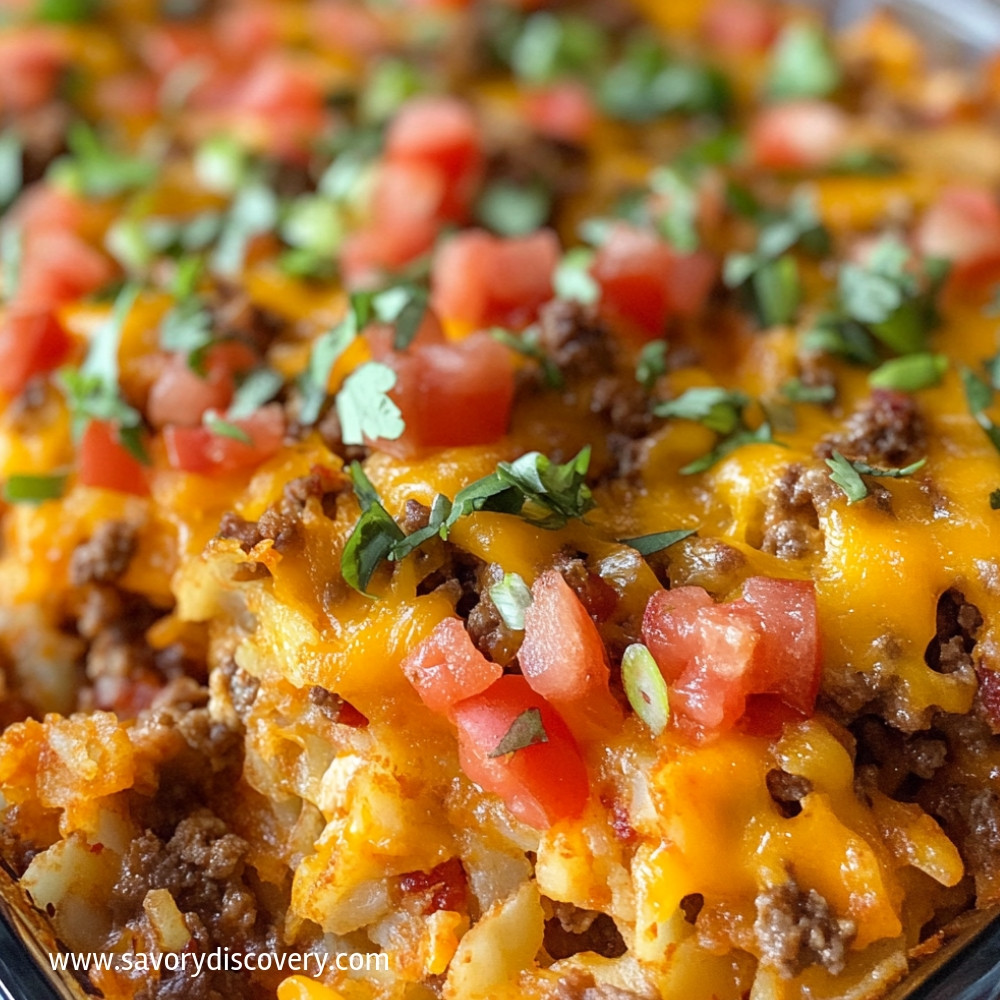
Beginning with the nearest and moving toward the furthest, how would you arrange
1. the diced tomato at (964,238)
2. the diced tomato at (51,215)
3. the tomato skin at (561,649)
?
the tomato skin at (561,649), the diced tomato at (964,238), the diced tomato at (51,215)

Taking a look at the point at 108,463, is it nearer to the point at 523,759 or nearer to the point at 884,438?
the point at 523,759

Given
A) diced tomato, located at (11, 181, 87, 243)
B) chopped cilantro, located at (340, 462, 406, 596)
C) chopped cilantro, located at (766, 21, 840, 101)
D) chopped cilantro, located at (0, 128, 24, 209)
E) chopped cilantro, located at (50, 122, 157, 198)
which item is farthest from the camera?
chopped cilantro, located at (766, 21, 840, 101)

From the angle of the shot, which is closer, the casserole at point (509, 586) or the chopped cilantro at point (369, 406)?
the casserole at point (509, 586)

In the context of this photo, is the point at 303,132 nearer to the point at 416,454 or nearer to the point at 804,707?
the point at 416,454

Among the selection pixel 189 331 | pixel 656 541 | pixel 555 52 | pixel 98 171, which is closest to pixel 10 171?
pixel 98 171

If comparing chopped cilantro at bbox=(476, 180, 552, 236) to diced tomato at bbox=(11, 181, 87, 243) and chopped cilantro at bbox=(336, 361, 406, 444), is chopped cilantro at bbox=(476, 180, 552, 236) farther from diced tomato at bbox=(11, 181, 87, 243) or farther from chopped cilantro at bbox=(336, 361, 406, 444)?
diced tomato at bbox=(11, 181, 87, 243)

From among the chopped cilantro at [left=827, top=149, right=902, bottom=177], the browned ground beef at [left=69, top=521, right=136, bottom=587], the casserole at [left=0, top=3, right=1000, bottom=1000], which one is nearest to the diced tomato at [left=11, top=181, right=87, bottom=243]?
the casserole at [left=0, top=3, right=1000, bottom=1000]

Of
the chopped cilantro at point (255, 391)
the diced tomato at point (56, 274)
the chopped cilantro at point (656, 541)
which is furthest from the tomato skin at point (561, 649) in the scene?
the diced tomato at point (56, 274)

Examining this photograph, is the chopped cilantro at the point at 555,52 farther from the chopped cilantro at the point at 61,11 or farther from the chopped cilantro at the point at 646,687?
the chopped cilantro at the point at 646,687
